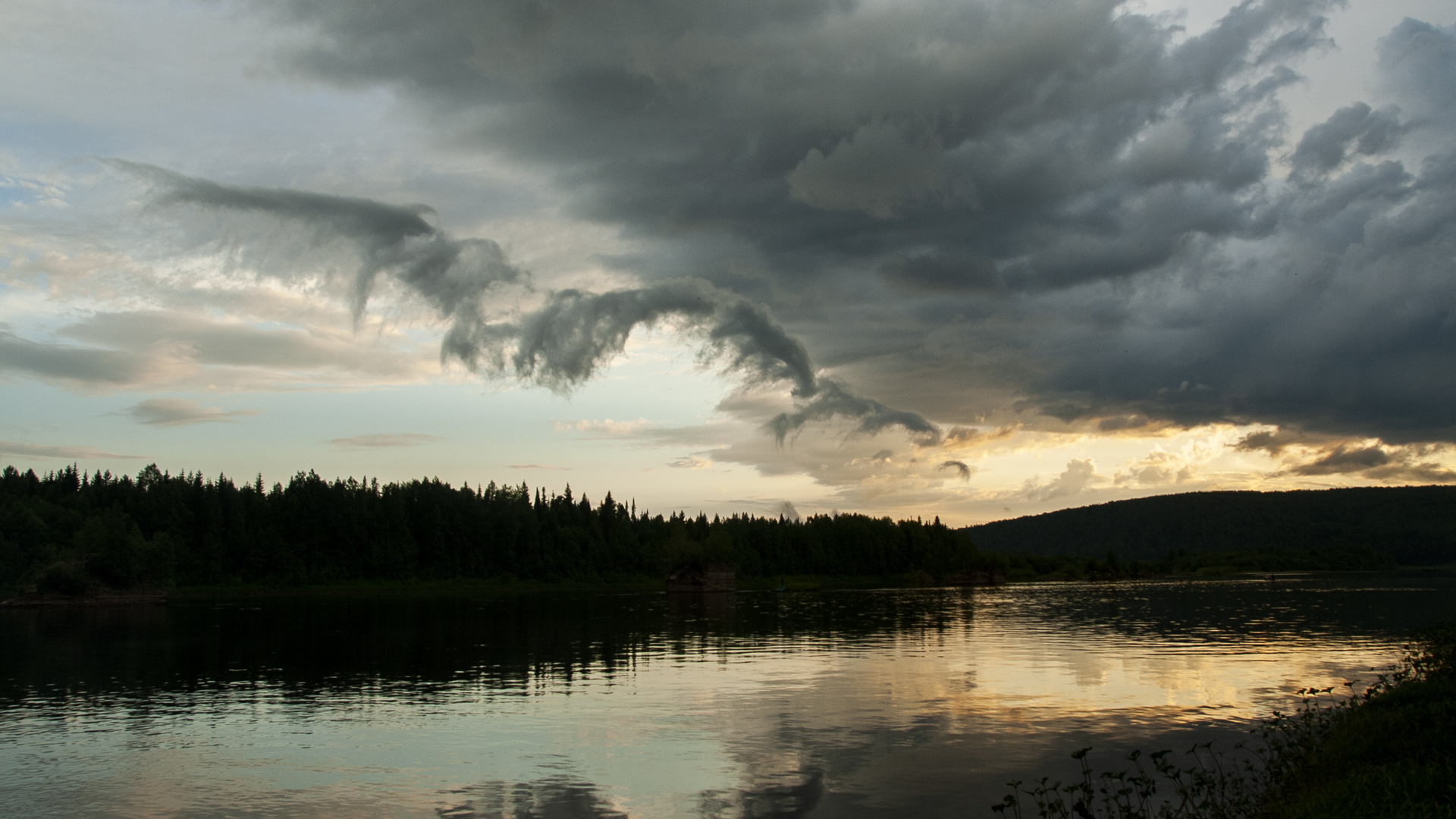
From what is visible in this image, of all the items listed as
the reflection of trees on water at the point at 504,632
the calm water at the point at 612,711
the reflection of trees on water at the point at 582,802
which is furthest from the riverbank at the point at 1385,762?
the reflection of trees on water at the point at 504,632

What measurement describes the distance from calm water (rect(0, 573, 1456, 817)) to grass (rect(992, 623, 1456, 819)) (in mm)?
3027

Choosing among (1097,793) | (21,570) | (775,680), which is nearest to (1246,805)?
(1097,793)

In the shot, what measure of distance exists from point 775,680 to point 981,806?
2730 cm

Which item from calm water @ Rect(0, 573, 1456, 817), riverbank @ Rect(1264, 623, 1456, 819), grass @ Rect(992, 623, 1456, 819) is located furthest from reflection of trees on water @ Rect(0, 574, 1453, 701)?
riverbank @ Rect(1264, 623, 1456, 819)

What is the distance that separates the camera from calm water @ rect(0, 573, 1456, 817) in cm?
2680

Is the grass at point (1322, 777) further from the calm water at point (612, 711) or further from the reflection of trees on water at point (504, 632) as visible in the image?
the reflection of trees on water at point (504, 632)

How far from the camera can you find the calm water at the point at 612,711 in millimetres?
26797

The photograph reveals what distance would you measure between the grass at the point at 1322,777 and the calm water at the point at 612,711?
3027 millimetres

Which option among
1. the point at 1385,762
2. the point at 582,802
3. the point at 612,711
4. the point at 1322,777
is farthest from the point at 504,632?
the point at 1385,762

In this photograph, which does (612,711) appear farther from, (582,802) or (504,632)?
(504,632)

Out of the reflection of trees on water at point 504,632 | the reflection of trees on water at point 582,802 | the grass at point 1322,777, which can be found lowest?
the reflection of trees on water at point 504,632

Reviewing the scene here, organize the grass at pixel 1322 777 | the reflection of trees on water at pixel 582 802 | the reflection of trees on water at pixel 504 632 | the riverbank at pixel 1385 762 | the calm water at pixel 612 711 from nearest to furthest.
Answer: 1. the riverbank at pixel 1385 762
2. the grass at pixel 1322 777
3. the reflection of trees on water at pixel 582 802
4. the calm water at pixel 612 711
5. the reflection of trees on water at pixel 504 632

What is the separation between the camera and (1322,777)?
22.4 metres

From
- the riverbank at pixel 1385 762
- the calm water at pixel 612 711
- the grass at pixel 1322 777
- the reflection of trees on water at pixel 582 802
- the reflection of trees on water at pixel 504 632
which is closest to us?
the riverbank at pixel 1385 762
